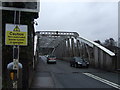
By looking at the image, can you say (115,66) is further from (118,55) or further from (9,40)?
(9,40)

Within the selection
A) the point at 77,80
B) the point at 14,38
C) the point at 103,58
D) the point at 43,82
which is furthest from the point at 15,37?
the point at 103,58

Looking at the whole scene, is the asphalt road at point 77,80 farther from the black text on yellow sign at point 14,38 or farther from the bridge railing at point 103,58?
the black text on yellow sign at point 14,38

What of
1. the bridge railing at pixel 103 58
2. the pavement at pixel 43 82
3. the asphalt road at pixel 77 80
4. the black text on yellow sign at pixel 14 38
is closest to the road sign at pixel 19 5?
the black text on yellow sign at pixel 14 38

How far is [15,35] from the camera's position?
19.6 feet

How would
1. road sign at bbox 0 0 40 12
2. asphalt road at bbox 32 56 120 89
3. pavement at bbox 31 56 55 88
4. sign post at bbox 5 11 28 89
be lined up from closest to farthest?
sign post at bbox 5 11 28 89 < road sign at bbox 0 0 40 12 < pavement at bbox 31 56 55 88 < asphalt road at bbox 32 56 120 89

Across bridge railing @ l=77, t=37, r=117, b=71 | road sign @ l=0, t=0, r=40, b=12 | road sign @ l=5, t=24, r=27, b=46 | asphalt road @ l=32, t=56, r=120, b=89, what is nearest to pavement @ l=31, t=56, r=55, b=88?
asphalt road @ l=32, t=56, r=120, b=89

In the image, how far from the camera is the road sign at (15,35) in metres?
5.91

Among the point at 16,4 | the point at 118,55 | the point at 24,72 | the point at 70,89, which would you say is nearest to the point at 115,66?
the point at 118,55

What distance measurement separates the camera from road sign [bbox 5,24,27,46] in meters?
5.91

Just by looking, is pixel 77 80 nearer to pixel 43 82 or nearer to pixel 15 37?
pixel 43 82

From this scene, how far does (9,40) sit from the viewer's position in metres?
5.91

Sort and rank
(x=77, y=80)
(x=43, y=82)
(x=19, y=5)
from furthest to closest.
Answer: (x=77, y=80) → (x=43, y=82) → (x=19, y=5)

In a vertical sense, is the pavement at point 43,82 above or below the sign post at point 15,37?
below

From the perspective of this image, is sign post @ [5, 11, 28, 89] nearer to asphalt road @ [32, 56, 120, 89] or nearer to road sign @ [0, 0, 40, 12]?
road sign @ [0, 0, 40, 12]
